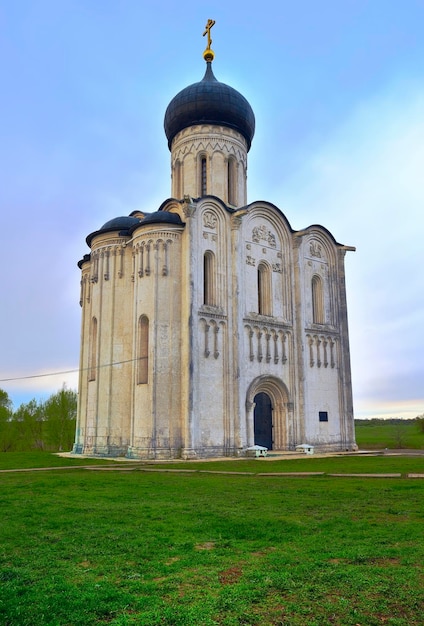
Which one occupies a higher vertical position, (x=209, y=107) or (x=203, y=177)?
(x=209, y=107)

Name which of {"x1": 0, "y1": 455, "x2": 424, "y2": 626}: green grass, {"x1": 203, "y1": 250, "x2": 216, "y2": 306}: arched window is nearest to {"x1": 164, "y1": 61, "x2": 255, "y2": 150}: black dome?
{"x1": 203, "y1": 250, "x2": 216, "y2": 306}: arched window

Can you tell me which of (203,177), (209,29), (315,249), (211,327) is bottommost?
(211,327)

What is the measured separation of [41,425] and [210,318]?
2155 centimetres

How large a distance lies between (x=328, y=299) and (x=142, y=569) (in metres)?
24.6

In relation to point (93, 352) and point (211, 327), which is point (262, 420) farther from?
point (93, 352)

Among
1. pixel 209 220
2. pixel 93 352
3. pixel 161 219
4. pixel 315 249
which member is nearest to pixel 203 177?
pixel 209 220

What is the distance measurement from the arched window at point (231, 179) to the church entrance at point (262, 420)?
10467mm

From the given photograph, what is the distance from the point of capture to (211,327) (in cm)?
2256

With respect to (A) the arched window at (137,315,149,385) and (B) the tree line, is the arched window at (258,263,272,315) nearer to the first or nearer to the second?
(A) the arched window at (137,315,149,385)

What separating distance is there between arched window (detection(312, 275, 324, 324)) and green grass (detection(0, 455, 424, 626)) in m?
18.0

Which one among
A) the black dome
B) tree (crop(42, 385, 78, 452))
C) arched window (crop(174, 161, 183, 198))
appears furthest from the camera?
tree (crop(42, 385, 78, 452))

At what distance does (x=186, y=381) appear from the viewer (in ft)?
69.7

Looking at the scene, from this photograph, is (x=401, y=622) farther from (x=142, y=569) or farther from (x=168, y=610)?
(x=142, y=569)

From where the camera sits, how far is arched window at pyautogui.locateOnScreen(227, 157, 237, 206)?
2762 centimetres
